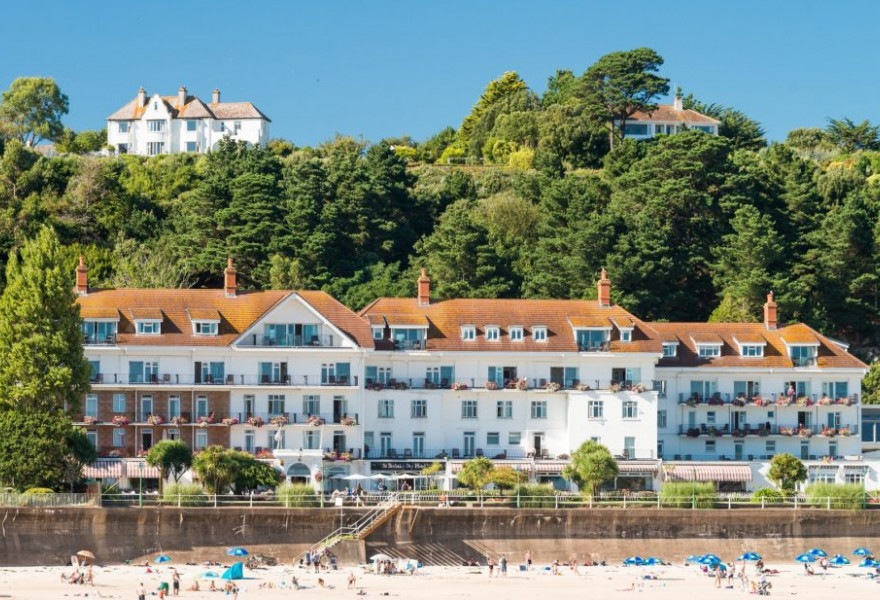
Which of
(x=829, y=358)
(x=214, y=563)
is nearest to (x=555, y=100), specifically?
(x=829, y=358)

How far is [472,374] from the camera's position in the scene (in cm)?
8581

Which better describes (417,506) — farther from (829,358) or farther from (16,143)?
(16,143)

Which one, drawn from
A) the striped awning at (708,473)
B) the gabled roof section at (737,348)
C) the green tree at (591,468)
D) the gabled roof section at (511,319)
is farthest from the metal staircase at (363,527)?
the gabled roof section at (737,348)

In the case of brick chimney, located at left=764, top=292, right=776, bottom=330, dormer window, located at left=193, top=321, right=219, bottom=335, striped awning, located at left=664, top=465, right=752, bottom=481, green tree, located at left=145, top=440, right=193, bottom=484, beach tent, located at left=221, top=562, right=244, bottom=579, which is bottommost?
beach tent, located at left=221, top=562, right=244, bottom=579

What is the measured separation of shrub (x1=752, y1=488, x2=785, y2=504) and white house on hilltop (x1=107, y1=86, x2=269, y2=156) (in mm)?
77492

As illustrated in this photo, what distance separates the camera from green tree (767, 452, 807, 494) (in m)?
81.1

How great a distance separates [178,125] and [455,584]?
279 feet

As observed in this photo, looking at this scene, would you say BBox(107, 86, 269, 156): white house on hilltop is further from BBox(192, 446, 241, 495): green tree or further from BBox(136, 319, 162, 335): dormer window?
BBox(192, 446, 241, 495): green tree

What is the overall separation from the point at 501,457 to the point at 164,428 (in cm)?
1613

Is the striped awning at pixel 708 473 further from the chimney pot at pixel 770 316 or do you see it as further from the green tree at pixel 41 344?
the green tree at pixel 41 344

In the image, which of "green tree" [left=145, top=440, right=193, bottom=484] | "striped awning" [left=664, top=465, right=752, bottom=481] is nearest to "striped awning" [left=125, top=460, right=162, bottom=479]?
"green tree" [left=145, top=440, right=193, bottom=484]

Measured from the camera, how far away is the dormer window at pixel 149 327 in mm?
83750

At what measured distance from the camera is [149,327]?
83.9m

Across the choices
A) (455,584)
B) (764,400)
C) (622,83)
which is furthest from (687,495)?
(622,83)
